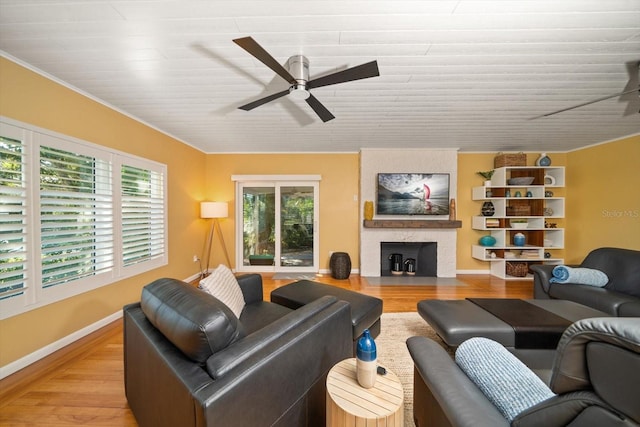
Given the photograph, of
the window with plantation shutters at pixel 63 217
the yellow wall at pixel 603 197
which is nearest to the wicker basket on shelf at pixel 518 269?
the yellow wall at pixel 603 197

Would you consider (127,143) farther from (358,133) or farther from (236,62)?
(358,133)

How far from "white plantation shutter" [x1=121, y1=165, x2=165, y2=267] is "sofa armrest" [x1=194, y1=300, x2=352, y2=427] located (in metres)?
2.76

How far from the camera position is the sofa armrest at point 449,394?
2.34 feet

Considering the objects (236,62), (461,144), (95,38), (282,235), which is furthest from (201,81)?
(461,144)

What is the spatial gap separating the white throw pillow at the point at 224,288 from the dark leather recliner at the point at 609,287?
3.31m

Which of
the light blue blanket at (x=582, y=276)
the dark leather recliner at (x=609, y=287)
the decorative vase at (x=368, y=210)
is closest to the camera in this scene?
the dark leather recliner at (x=609, y=287)

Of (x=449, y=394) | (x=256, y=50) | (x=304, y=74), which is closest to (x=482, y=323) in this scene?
(x=449, y=394)

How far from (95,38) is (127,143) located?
4.95ft

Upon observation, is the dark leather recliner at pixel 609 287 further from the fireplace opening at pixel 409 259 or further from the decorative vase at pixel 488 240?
the fireplace opening at pixel 409 259

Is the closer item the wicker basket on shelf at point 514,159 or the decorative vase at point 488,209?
the wicker basket on shelf at point 514,159

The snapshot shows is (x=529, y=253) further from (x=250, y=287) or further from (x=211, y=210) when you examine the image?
(x=211, y=210)

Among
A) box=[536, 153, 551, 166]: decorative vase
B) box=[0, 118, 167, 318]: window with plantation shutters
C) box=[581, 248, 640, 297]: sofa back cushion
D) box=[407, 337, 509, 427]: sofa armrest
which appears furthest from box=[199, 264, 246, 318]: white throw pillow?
box=[536, 153, 551, 166]: decorative vase

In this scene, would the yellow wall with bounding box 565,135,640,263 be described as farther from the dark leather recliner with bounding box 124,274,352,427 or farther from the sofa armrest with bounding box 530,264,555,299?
the dark leather recliner with bounding box 124,274,352,427

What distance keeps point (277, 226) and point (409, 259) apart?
2.68 meters
